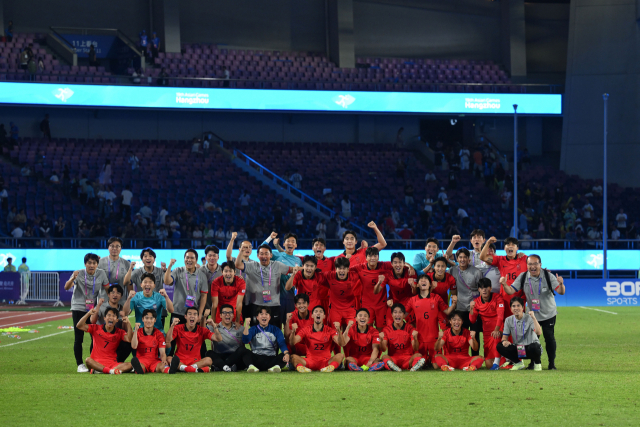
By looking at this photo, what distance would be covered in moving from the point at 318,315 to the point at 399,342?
1.30 metres

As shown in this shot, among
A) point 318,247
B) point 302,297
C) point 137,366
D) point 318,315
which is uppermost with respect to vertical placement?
point 318,247

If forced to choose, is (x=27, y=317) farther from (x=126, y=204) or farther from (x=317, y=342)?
(x=317, y=342)

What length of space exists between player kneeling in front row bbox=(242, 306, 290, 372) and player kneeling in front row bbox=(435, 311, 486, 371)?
2339mm

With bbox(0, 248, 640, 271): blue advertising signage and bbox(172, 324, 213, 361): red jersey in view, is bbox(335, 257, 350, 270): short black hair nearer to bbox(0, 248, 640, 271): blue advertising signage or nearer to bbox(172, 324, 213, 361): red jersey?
bbox(172, 324, 213, 361): red jersey

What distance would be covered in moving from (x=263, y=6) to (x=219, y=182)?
41.8 ft

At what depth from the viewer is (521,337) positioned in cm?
1177

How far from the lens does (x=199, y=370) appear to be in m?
11.7

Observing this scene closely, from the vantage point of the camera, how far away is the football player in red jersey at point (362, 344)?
1182 cm

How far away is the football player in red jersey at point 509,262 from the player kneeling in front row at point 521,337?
0.41 meters

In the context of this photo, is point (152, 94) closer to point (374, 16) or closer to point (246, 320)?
point (374, 16)

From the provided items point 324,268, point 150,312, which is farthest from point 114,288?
point 324,268

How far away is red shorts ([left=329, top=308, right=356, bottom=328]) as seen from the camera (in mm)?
12297

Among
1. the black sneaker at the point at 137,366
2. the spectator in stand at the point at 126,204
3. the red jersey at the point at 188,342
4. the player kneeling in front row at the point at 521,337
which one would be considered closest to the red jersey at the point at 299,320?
the red jersey at the point at 188,342

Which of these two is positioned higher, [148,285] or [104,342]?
[148,285]
